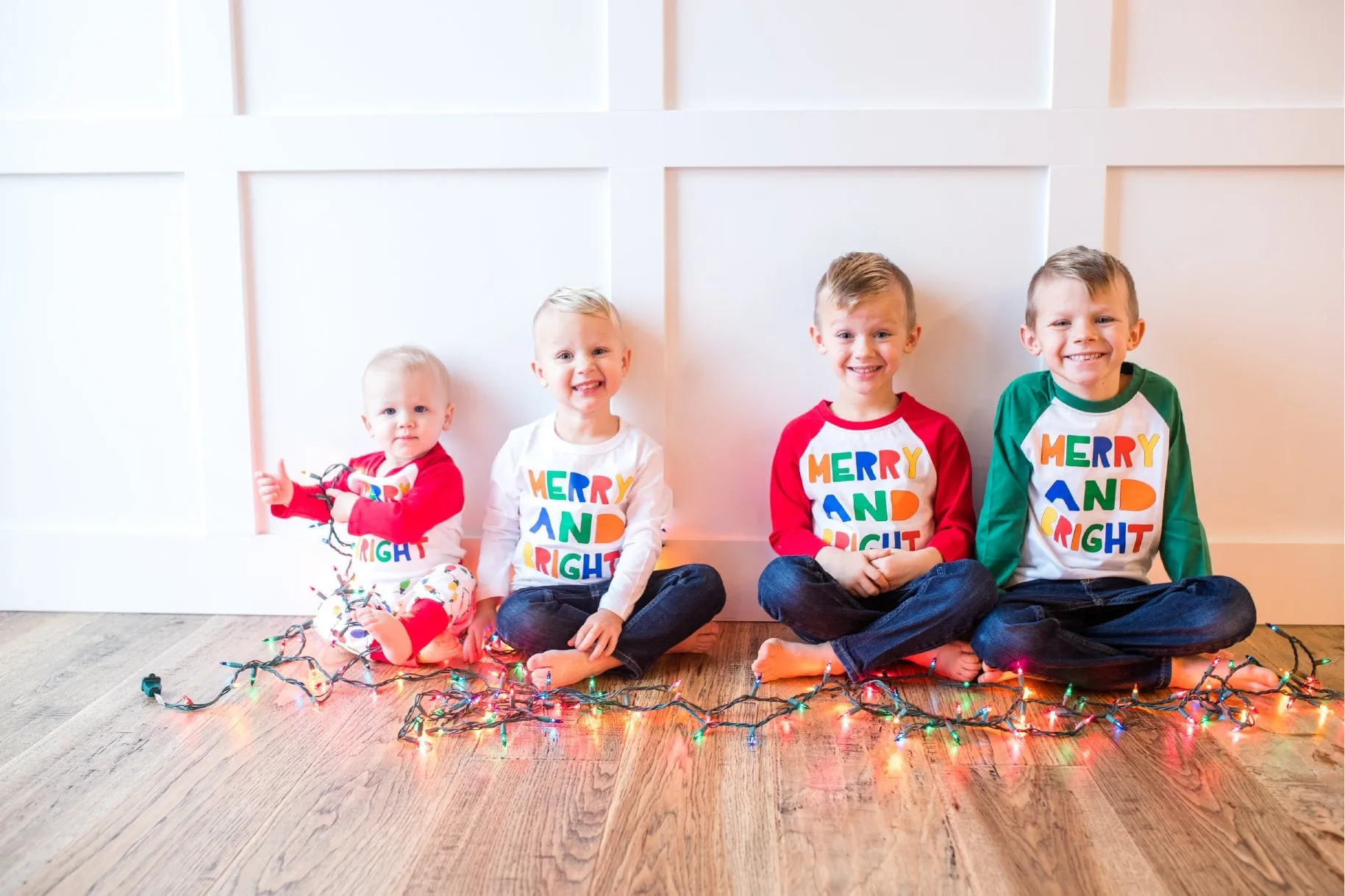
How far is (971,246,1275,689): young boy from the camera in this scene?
1614 mm

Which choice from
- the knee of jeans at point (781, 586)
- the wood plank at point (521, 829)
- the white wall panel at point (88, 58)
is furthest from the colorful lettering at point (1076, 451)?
the white wall panel at point (88, 58)

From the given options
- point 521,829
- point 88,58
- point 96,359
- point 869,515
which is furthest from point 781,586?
point 88,58

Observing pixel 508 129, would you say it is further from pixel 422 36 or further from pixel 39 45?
pixel 39 45

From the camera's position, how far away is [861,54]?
175 centimetres

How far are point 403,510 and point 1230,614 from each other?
4.43 feet

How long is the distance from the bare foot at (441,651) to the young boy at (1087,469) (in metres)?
0.88

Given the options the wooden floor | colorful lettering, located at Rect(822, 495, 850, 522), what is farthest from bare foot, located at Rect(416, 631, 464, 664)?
colorful lettering, located at Rect(822, 495, 850, 522)

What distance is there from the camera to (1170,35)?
171cm

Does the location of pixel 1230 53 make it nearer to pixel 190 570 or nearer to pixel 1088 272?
pixel 1088 272

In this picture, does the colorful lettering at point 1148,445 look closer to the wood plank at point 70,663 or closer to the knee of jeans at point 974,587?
the knee of jeans at point 974,587

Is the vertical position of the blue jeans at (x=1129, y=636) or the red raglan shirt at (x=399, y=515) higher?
the red raglan shirt at (x=399, y=515)

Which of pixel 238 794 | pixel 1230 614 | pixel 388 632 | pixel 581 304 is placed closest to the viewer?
pixel 238 794

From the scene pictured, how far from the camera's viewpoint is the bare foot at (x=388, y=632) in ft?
5.20

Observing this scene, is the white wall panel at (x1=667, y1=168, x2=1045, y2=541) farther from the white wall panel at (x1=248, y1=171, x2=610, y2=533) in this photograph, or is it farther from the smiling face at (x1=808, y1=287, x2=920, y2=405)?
the white wall panel at (x1=248, y1=171, x2=610, y2=533)
